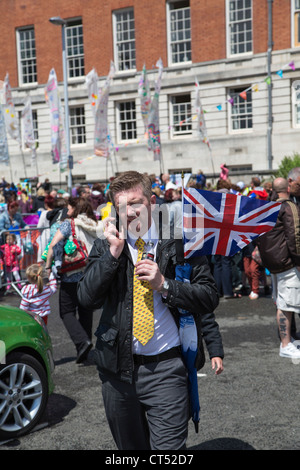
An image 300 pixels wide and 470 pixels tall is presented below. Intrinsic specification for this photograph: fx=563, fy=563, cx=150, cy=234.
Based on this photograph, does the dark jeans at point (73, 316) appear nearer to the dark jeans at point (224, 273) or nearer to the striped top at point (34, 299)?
the striped top at point (34, 299)

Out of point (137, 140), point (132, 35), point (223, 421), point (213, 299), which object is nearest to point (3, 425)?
point (223, 421)

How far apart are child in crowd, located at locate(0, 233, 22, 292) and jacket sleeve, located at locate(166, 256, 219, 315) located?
8.15m

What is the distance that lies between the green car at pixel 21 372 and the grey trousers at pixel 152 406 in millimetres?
1778

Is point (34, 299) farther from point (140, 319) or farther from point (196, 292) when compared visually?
point (196, 292)

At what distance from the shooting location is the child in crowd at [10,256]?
1075 cm

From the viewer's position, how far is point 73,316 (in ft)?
22.0

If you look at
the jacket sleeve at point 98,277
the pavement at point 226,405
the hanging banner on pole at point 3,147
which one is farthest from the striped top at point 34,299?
the hanging banner on pole at point 3,147

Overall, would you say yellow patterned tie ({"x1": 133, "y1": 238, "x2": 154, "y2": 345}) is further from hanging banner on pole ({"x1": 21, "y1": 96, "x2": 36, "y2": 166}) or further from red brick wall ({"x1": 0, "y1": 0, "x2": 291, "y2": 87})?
red brick wall ({"x1": 0, "y1": 0, "x2": 291, "y2": 87})

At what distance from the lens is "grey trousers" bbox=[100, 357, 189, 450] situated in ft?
9.51

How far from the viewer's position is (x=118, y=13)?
3183cm

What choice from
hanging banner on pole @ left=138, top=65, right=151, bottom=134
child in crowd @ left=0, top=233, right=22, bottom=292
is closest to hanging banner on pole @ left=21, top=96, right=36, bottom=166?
hanging banner on pole @ left=138, top=65, right=151, bottom=134

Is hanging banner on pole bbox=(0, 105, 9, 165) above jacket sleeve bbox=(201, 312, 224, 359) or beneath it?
above

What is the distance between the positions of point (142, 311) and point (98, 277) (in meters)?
0.30
